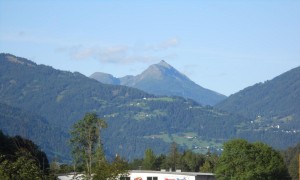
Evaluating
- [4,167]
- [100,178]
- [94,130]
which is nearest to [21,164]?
[4,167]

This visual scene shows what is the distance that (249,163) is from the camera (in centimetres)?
10831

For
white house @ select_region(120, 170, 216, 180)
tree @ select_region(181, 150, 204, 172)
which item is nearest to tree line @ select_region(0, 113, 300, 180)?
tree @ select_region(181, 150, 204, 172)

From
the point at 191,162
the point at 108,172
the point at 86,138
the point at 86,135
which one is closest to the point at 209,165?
the point at 191,162

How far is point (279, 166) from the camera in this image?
11125 centimetres

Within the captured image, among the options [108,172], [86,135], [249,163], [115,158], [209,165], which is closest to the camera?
[108,172]

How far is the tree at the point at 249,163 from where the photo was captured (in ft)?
352

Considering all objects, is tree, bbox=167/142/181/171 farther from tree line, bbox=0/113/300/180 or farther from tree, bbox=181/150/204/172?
tree line, bbox=0/113/300/180

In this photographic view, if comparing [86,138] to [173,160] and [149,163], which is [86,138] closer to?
[173,160]

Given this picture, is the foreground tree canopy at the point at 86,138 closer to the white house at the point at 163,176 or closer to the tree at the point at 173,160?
the white house at the point at 163,176

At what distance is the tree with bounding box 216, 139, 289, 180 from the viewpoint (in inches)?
4230

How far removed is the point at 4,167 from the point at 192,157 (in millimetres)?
125260

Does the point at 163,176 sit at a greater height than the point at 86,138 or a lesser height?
lesser

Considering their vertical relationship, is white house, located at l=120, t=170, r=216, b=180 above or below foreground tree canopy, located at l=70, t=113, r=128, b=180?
below

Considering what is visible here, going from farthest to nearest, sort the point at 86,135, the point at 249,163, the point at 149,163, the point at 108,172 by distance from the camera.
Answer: the point at 149,163, the point at 249,163, the point at 86,135, the point at 108,172
